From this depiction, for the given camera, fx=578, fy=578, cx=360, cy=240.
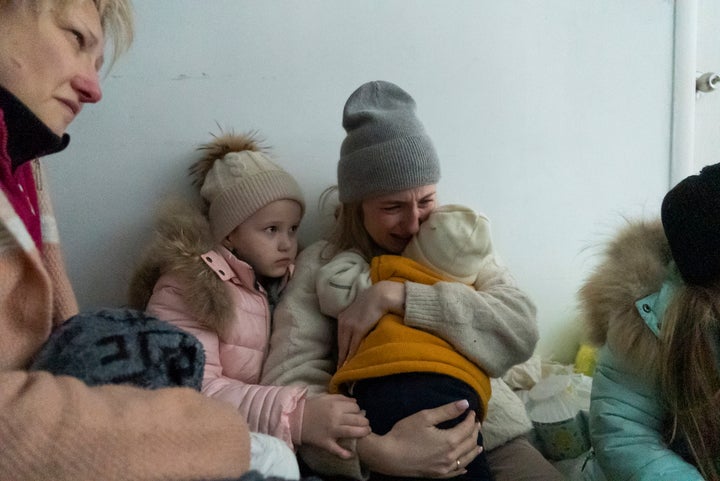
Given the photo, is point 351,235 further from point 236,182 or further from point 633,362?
point 633,362

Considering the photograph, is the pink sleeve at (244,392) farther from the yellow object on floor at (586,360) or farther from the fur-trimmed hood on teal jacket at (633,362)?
the yellow object on floor at (586,360)

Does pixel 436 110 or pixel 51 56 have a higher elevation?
pixel 51 56

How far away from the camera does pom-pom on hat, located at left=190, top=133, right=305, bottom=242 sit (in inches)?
43.3

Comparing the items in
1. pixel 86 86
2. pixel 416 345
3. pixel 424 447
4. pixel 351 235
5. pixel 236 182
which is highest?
pixel 86 86

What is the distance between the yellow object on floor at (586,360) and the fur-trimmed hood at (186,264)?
0.84 meters

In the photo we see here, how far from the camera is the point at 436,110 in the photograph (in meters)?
1.32

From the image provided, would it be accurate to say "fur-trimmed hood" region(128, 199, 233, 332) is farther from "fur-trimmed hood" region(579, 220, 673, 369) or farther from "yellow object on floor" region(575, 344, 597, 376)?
"yellow object on floor" region(575, 344, 597, 376)

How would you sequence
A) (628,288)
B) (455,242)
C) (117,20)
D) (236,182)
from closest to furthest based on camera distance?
(117,20) < (628,288) < (455,242) < (236,182)

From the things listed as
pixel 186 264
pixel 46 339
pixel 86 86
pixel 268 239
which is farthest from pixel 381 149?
pixel 46 339

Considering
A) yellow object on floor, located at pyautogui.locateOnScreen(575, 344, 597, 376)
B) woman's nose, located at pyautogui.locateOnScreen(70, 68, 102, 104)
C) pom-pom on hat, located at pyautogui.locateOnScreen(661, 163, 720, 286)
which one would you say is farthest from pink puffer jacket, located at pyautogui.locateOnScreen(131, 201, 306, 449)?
yellow object on floor, located at pyautogui.locateOnScreen(575, 344, 597, 376)

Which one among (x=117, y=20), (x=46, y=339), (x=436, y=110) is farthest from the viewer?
(x=436, y=110)

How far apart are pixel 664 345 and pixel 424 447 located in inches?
15.2

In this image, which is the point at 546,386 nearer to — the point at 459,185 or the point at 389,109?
the point at 459,185

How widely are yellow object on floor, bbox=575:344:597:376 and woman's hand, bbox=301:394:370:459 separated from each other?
0.67 metres
